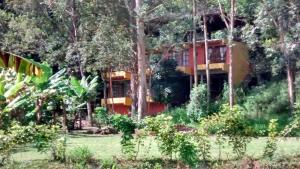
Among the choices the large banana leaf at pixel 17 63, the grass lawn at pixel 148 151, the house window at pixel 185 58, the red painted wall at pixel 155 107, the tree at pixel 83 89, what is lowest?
the grass lawn at pixel 148 151

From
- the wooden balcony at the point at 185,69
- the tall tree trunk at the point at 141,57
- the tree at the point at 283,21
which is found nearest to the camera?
the tree at the point at 283,21

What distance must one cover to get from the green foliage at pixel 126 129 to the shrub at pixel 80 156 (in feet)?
2.30

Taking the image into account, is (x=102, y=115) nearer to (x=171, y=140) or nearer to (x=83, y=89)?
(x=83, y=89)

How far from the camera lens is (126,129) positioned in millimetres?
10609

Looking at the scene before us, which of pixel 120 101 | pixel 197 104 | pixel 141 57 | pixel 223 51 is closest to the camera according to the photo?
pixel 141 57

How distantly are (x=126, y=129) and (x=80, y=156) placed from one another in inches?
40.2

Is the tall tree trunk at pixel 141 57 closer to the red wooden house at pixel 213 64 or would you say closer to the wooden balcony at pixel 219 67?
the red wooden house at pixel 213 64

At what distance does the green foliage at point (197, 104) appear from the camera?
2355cm

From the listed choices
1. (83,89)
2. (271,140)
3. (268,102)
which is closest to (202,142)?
(271,140)

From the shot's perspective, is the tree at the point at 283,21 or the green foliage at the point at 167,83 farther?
the green foliage at the point at 167,83

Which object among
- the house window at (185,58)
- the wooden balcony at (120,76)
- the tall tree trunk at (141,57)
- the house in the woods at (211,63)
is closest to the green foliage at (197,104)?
the tall tree trunk at (141,57)

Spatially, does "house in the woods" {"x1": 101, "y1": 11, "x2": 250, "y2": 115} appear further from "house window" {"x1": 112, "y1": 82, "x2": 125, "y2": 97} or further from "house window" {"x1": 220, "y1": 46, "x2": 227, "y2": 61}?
"house window" {"x1": 112, "y1": 82, "x2": 125, "y2": 97}

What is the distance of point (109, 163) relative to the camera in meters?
10.1

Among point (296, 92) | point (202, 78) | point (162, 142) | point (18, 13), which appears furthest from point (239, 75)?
point (162, 142)
